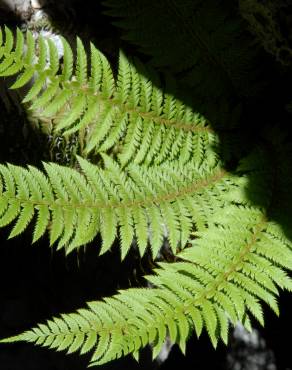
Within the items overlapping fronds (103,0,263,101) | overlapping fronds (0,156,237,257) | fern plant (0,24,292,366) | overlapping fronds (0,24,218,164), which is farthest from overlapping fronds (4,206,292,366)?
overlapping fronds (103,0,263,101)

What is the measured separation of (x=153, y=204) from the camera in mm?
2533

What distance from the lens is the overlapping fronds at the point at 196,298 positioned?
1975 millimetres

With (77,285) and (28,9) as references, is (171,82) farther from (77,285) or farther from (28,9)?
(77,285)

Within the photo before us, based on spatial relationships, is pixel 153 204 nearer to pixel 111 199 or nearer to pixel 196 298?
pixel 111 199

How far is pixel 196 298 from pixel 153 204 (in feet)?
1.92

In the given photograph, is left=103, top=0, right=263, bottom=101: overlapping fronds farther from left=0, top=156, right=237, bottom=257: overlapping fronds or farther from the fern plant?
left=0, top=156, right=237, bottom=257: overlapping fronds

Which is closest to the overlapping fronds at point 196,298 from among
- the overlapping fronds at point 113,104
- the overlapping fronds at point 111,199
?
the overlapping fronds at point 111,199

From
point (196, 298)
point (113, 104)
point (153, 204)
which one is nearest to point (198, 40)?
point (113, 104)

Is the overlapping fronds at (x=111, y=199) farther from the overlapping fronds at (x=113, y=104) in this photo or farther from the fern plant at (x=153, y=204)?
the overlapping fronds at (x=113, y=104)

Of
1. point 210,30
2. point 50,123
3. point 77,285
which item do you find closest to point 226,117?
point 210,30

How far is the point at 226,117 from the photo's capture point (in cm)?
284

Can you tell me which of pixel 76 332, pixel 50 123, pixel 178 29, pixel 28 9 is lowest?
pixel 76 332

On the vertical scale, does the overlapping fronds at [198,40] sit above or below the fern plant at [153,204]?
above

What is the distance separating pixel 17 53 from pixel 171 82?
0.79 metres
